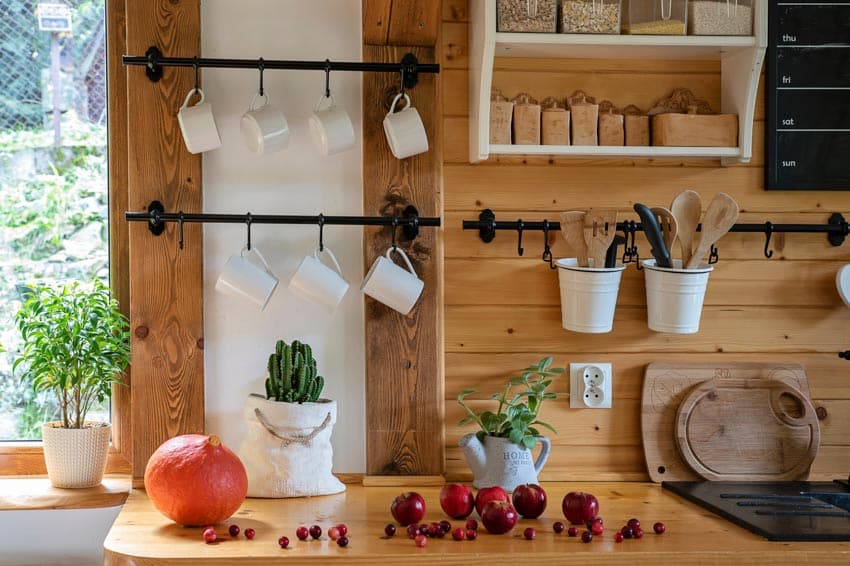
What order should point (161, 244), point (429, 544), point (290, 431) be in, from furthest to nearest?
point (161, 244), point (290, 431), point (429, 544)

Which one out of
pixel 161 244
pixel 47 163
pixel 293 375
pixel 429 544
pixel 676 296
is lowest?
Answer: pixel 429 544

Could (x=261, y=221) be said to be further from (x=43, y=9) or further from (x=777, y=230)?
(x=777, y=230)

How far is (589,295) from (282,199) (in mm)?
636

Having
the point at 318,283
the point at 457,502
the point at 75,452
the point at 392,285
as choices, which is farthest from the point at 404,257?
the point at 75,452

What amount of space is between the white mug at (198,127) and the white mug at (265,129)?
0.06 m

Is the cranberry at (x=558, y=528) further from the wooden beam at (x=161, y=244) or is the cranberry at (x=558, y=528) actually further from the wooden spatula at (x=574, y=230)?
the wooden beam at (x=161, y=244)

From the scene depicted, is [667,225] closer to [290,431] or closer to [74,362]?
[290,431]

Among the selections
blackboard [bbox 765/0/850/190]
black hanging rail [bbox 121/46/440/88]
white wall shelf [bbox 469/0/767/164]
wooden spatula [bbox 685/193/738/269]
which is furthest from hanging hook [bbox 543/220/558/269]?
blackboard [bbox 765/0/850/190]

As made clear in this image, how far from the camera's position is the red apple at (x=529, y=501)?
1.63m

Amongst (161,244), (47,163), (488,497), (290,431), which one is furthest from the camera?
(47,163)

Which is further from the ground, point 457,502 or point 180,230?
point 180,230

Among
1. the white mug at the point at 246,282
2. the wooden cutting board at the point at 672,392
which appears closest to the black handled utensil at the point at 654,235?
the wooden cutting board at the point at 672,392

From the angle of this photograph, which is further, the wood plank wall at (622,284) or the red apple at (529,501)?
the wood plank wall at (622,284)

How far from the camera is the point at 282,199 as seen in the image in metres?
1.94
